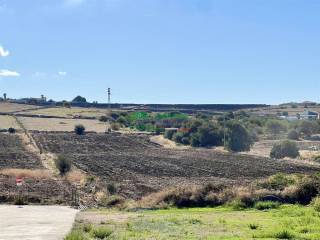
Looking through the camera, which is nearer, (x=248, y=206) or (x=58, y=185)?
(x=248, y=206)

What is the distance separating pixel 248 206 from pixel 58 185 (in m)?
16.8

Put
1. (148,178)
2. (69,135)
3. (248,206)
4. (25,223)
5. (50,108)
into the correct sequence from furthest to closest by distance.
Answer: (50,108) → (69,135) → (148,178) → (248,206) → (25,223)

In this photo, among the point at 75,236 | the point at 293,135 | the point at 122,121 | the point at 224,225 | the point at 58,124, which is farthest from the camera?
the point at 122,121

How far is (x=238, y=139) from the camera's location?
95.8m

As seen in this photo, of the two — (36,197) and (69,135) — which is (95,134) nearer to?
(69,135)

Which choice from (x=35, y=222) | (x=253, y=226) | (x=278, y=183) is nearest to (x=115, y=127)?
(x=278, y=183)

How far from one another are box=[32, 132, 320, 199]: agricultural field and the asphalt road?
39.8 feet

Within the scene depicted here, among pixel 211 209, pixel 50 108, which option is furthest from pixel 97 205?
pixel 50 108

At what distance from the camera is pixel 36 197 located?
30.3 metres

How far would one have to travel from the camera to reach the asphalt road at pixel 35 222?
18.7m

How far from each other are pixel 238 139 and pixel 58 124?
211 ft

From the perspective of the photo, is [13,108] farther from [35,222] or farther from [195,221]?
[195,221]

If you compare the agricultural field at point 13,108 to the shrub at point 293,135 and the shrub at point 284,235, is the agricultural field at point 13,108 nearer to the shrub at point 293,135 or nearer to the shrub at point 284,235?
the shrub at point 293,135

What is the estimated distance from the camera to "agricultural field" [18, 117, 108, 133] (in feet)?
449
